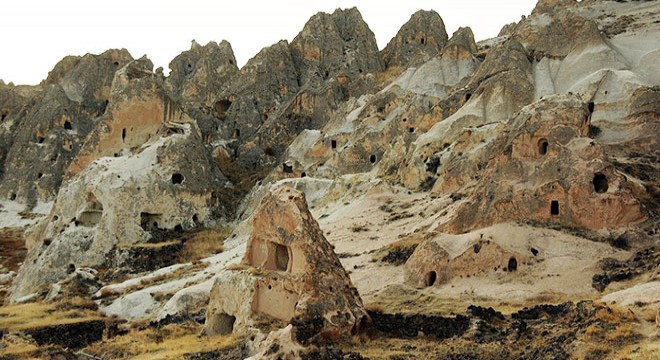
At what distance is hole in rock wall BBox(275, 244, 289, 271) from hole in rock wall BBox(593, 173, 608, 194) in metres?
14.8

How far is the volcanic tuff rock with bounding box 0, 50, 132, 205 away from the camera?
2896 inches

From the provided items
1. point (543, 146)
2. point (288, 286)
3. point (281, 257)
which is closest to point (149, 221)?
point (281, 257)

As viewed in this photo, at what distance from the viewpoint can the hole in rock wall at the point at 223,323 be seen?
2377 centimetres

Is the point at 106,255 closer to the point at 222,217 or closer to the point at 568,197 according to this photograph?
the point at 222,217

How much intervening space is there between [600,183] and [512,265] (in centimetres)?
648

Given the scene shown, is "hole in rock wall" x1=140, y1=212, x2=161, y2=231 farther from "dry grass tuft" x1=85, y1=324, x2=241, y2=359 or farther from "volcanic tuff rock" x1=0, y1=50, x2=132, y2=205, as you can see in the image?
"volcanic tuff rock" x1=0, y1=50, x2=132, y2=205

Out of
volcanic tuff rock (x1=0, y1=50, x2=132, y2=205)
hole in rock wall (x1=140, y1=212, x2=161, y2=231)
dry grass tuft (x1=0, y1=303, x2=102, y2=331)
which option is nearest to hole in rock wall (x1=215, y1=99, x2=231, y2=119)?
volcanic tuff rock (x1=0, y1=50, x2=132, y2=205)

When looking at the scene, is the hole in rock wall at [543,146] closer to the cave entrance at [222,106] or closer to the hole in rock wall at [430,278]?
the hole in rock wall at [430,278]

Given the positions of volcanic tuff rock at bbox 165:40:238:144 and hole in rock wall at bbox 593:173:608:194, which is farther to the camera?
volcanic tuff rock at bbox 165:40:238:144

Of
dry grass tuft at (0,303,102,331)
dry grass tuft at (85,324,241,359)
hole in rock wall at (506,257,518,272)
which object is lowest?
dry grass tuft at (0,303,102,331)

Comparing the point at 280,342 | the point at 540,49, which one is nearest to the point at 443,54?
the point at 540,49

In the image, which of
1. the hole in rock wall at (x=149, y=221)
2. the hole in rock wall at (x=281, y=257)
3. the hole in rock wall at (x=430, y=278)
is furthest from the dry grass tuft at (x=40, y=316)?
the hole in rock wall at (x=430, y=278)

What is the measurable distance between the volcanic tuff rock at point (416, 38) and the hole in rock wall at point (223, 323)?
66.0 meters

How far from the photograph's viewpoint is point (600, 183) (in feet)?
98.3
